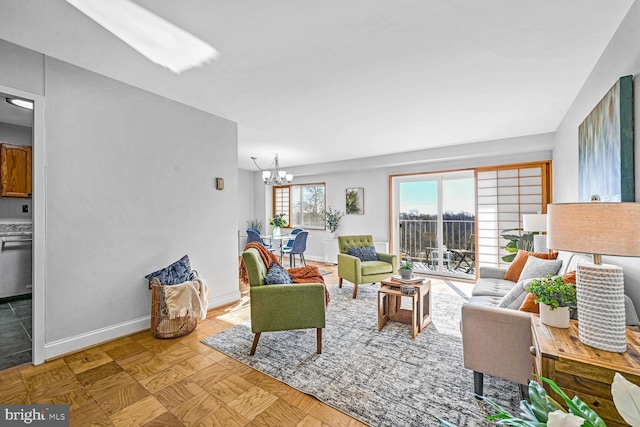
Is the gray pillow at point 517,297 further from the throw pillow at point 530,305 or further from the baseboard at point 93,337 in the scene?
the baseboard at point 93,337

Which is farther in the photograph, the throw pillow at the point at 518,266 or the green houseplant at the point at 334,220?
the green houseplant at the point at 334,220

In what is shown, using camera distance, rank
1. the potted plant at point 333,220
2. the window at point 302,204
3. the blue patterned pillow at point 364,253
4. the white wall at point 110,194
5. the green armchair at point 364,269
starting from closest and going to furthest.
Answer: the white wall at point 110,194 → the green armchair at point 364,269 → the blue patterned pillow at point 364,253 → the potted plant at point 333,220 → the window at point 302,204

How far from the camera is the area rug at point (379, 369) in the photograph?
1738 millimetres

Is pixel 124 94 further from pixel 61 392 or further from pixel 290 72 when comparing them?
pixel 61 392

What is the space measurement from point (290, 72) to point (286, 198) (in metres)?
5.47

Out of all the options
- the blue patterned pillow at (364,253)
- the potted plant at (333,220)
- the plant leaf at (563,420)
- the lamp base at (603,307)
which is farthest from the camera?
the potted plant at (333,220)

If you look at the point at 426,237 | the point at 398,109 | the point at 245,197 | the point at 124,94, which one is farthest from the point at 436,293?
the point at 245,197

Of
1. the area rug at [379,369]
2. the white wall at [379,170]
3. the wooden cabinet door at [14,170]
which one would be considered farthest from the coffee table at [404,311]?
the wooden cabinet door at [14,170]

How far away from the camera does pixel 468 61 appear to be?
7.39 feet

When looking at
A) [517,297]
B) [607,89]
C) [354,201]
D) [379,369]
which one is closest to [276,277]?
[379,369]

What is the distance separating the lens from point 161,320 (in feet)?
8.87

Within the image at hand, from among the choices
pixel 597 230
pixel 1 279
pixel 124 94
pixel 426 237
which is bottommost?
pixel 1 279

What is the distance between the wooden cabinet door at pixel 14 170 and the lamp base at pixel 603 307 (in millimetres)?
5957

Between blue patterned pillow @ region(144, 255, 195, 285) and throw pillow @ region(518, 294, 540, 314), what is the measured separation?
118 inches
